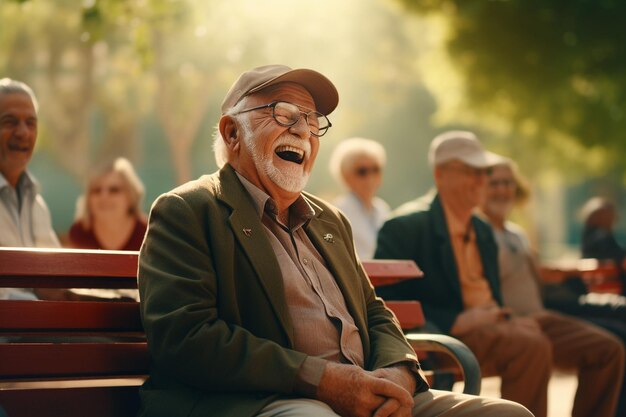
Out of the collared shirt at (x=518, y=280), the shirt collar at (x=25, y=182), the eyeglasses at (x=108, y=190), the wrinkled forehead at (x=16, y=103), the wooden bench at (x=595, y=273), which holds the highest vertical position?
the wrinkled forehead at (x=16, y=103)

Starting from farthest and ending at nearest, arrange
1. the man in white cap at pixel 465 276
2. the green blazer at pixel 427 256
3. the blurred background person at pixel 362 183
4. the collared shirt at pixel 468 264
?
the blurred background person at pixel 362 183
the collared shirt at pixel 468 264
the green blazer at pixel 427 256
the man in white cap at pixel 465 276

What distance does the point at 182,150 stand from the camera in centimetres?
3209

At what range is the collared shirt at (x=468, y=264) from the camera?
6.71m

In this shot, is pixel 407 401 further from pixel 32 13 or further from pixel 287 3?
pixel 32 13

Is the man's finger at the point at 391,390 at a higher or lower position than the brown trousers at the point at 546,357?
higher

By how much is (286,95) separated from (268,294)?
2.81ft

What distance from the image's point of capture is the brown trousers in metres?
6.46

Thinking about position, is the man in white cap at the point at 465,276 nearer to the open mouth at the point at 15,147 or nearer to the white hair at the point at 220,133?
the white hair at the point at 220,133

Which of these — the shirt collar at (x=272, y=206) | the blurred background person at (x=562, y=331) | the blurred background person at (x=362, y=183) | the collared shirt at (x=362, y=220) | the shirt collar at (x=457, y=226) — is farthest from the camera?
the blurred background person at (x=362, y=183)

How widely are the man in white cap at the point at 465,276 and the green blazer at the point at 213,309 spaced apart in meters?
2.33

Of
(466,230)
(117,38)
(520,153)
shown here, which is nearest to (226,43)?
(117,38)

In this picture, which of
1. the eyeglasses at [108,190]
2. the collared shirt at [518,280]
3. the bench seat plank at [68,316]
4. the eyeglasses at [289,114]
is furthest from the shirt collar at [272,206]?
the eyeglasses at [108,190]

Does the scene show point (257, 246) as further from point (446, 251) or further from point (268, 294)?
point (446, 251)

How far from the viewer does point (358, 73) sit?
128 feet
